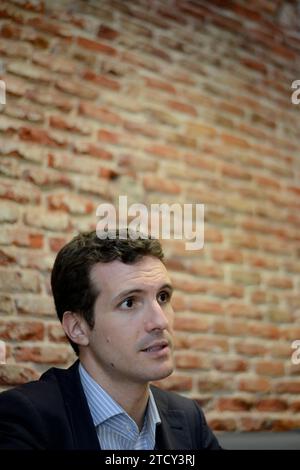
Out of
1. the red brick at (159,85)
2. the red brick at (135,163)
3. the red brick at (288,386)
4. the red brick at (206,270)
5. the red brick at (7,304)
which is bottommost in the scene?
the red brick at (288,386)

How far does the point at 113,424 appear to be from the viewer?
4.73 feet

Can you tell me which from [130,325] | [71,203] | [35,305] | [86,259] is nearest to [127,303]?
[130,325]

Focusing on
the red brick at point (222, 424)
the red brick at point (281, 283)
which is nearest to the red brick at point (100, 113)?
the red brick at point (281, 283)

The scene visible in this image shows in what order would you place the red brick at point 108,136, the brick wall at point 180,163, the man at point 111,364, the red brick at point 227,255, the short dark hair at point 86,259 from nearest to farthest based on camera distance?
the man at point 111,364 < the short dark hair at point 86,259 < the brick wall at point 180,163 < the red brick at point 108,136 < the red brick at point 227,255

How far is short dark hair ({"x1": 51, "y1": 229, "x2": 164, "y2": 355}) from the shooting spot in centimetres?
157

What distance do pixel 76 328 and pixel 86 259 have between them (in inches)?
7.5

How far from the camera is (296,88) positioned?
9.69 ft

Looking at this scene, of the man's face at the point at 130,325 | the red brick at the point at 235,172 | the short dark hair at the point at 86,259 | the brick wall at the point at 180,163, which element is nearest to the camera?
the man's face at the point at 130,325

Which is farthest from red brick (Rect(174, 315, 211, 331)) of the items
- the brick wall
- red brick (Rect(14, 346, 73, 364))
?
red brick (Rect(14, 346, 73, 364))

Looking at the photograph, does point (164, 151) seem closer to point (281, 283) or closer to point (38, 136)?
point (38, 136)

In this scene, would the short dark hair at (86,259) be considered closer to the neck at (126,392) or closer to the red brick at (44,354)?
the neck at (126,392)

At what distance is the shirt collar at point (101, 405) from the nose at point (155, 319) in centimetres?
20

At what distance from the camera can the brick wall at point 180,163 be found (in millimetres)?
2072

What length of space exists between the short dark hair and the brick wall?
1.43 ft
